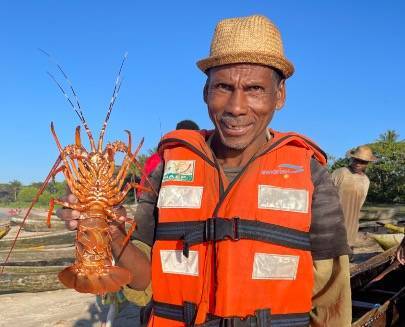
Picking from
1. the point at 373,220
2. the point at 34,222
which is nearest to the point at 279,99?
the point at 373,220

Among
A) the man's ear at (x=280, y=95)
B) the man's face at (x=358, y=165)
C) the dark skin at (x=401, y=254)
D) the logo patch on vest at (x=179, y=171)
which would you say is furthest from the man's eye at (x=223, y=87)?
the man's face at (x=358, y=165)

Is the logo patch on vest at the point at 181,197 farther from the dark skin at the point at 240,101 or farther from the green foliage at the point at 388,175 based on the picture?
the green foliage at the point at 388,175

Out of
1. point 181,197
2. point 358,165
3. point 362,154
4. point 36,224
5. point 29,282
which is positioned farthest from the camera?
point 36,224

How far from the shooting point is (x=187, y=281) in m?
2.27

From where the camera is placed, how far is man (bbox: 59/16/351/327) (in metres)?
2.18

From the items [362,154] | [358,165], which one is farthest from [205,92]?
[358,165]

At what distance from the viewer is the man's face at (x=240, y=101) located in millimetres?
2322

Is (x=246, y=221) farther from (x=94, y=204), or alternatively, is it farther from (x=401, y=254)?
(x=401, y=254)

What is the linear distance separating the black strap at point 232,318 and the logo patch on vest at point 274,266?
0.17 m

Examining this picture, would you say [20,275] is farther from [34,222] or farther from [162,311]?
[34,222]


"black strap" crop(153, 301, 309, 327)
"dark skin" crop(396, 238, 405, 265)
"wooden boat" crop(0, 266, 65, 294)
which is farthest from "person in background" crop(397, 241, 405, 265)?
"wooden boat" crop(0, 266, 65, 294)

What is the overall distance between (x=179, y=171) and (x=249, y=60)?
0.70m

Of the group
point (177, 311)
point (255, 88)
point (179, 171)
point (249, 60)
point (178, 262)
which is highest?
point (249, 60)

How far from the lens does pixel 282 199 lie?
2.30 meters
